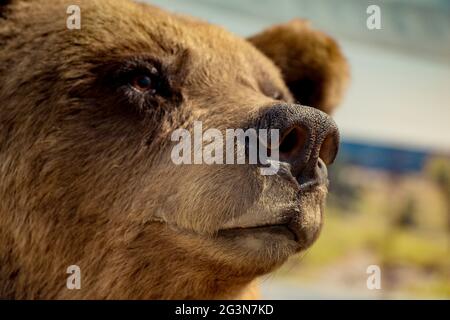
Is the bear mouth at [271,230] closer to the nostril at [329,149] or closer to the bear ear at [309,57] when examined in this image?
the nostril at [329,149]

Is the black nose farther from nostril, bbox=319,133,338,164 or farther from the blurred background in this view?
the blurred background

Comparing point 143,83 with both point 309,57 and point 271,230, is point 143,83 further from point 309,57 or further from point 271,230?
point 309,57

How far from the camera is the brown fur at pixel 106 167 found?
3043mm

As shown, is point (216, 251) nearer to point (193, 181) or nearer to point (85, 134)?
point (193, 181)

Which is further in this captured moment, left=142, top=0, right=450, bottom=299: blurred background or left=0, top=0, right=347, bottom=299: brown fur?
left=142, top=0, right=450, bottom=299: blurred background

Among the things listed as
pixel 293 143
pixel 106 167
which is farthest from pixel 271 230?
pixel 106 167

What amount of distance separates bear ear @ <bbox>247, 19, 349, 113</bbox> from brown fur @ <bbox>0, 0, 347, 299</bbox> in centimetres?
90

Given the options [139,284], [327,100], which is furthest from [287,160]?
[327,100]

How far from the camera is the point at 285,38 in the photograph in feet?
14.4

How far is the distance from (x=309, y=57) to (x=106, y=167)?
1.66 meters

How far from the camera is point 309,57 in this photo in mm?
4371

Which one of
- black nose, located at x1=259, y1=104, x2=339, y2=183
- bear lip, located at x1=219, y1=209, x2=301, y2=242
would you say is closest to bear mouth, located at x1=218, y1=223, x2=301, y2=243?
bear lip, located at x1=219, y1=209, x2=301, y2=242

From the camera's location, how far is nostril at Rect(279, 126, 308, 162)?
276 cm

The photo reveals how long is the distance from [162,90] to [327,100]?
1.38m
